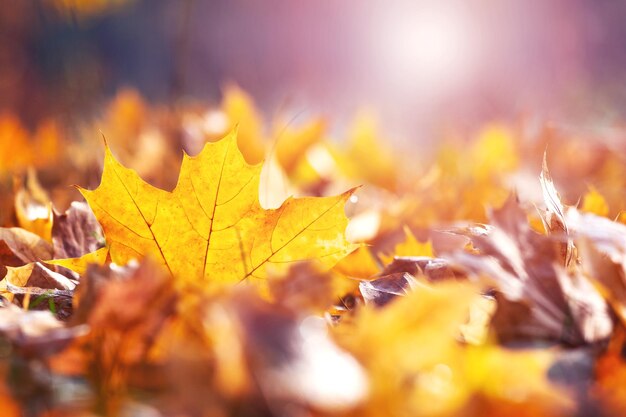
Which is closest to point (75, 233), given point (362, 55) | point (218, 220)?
point (218, 220)

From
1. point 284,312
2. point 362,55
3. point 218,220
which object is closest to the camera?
point 284,312

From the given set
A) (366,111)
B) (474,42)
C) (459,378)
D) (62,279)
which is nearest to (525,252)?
(459,378)

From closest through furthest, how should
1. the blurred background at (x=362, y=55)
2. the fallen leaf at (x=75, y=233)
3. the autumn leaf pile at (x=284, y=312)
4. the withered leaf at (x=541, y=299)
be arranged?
the autumn leaf pile at (x=284, y=312) → the withered leaf at (x=541, y=299) → the fallen leaf at (x=75, y=233) → the blurred background at (x=362, y=55)

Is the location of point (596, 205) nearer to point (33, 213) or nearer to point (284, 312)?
point (284, 312)

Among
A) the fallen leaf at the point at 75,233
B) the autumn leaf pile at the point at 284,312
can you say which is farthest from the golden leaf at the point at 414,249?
the fallen leaf at the point at 75,233

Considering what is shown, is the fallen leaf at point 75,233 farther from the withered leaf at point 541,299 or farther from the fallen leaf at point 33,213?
the withered leaf at point 541,299

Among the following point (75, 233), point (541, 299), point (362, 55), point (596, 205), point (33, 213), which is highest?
point (362, 55)
